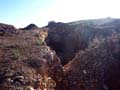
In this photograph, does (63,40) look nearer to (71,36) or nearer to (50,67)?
(71,36)

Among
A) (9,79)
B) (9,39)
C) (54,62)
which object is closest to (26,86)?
(9,79)

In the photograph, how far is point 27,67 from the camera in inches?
490

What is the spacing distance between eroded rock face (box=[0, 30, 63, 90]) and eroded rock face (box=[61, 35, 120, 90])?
0.80 metres

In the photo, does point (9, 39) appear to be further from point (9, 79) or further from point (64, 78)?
point (9, 79)

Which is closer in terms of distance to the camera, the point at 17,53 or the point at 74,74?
the point at 17,53

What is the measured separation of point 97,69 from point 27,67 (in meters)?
4.29

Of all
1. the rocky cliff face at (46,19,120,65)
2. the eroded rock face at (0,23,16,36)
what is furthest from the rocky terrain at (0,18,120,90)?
the rocky cliff face at (46,19,120,65)

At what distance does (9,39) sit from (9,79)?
6.81 metres

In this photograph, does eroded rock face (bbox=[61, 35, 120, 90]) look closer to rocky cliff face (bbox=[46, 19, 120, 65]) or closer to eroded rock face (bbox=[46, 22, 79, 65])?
rocky cliff face (bbox=[46, 19, 120, 65])

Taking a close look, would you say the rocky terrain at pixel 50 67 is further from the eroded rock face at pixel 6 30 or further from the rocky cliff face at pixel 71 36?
the rocky cliff face at pixel 71 36

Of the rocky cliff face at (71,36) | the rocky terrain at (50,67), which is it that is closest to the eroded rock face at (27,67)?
the rocky terrain at (50,67)

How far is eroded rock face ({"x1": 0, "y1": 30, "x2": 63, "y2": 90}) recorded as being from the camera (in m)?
11.3

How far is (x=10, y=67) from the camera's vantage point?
40.3 feet

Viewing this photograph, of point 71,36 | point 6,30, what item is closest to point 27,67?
point 6,30
